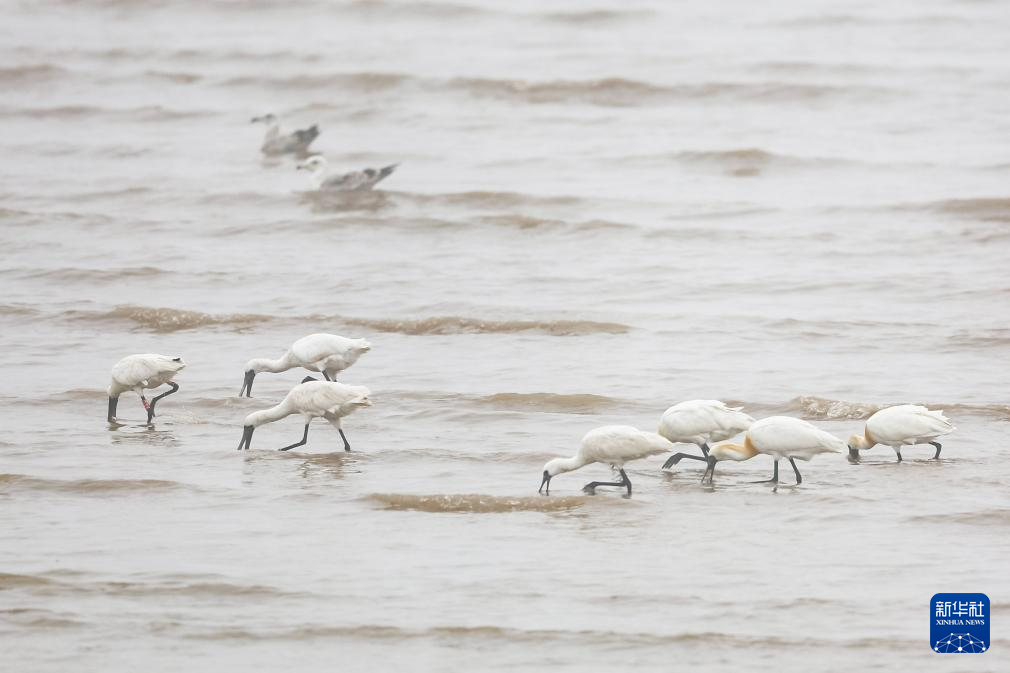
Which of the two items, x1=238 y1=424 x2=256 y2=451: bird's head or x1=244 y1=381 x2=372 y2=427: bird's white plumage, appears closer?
x1=244 y1=381 x2=372 y2=427: bird's white plumage

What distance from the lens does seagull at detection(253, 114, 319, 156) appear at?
2327 centimetres

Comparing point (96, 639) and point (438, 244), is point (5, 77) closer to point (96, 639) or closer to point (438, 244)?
point (438, 244)

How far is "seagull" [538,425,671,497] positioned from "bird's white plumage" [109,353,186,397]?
128 inches

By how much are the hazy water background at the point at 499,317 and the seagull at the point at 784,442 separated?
10.2 inches

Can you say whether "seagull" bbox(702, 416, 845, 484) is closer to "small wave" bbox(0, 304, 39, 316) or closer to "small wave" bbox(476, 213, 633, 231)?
"small wave" bbox(0, 304, 39, 316)

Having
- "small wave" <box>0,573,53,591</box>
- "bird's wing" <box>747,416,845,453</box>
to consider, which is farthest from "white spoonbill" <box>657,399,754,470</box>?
"small wave" <box>0,573,53,591</box>

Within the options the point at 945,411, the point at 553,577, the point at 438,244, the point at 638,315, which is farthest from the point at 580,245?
the point at 553,577

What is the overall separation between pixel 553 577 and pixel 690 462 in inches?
97.3

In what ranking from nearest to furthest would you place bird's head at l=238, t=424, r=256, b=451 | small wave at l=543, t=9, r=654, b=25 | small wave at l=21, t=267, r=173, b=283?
1. bird's head at l=238, t=424, r=256, b=451
2. small wave at l=21, t=267, r=173, b=283
3. small wave at l=543, t=9, r=654, b=25

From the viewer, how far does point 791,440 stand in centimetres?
1030

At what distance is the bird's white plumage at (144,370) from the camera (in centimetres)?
1216

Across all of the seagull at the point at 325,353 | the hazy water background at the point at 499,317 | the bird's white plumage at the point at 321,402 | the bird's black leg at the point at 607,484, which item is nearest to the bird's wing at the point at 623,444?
the bird's black leg at the point at 607,484

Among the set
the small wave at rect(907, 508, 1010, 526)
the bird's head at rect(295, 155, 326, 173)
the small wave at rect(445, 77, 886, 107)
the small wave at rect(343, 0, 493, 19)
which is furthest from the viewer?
the small wave at rect(343, 0, 493, 19)

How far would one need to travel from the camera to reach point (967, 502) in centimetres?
1009
